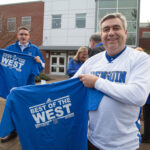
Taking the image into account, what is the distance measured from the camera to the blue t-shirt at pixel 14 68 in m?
3.34

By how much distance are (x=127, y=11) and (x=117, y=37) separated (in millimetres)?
17337

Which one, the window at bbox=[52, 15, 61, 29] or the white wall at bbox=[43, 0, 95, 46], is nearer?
the white wall at bbox=[43, 0, 95, 46]

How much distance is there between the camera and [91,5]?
62.0ft

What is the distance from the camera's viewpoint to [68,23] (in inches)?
782

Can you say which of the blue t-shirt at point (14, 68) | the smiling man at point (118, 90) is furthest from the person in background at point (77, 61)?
the smiling man at point (118, 90)

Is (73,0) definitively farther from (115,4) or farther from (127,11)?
(127,11)

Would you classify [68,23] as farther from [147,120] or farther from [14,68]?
[147,120]

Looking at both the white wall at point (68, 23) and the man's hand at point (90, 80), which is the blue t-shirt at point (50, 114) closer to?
the man's hand at point (90, 80)

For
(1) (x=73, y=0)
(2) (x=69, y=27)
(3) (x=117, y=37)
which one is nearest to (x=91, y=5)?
(1) (x=73, y=0)

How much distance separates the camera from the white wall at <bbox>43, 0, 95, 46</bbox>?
1903 centimetres

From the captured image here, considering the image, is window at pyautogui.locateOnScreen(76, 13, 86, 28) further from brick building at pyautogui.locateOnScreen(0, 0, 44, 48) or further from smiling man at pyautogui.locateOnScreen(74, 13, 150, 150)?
smiling man at pyautogui.locateOnScreen(74, 13, 150, 150)

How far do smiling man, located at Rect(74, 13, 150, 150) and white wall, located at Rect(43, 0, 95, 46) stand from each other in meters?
17.8

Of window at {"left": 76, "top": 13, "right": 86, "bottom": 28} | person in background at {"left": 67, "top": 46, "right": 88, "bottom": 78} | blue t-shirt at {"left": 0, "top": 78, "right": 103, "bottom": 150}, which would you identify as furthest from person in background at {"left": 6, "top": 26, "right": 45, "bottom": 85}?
window at {"left": 76, "top": 13, "right": 86, "bottom": 28}

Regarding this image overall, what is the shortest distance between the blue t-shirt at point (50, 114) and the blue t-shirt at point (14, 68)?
1694 mm
